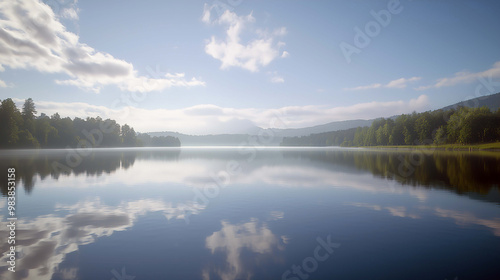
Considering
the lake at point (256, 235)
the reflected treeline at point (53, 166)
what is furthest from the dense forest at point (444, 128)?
the reflected treeline at point (53, 166)

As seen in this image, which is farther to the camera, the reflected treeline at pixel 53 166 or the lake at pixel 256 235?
the reflected treeline at pixel 53 166

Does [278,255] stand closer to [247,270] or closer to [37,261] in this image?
[247,270]

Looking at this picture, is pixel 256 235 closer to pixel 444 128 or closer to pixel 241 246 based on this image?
pixel 241 246

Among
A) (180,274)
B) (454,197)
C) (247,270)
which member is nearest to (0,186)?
(180,274)

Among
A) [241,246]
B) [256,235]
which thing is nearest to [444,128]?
[256,235]

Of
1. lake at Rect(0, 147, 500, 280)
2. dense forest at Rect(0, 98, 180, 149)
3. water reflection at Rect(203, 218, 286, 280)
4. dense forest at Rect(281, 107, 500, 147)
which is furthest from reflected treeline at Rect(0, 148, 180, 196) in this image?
dense forest at Rect(281, 107, 500, 147)

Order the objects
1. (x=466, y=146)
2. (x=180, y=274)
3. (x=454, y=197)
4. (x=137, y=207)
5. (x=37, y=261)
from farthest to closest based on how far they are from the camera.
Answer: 1. (x=466, y=146)
2. (x=454, y=197)
3. (x=137, y=207)
4. (x=37, y=261)
5. (x=180, y=274)

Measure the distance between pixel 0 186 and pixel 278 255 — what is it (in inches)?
1161

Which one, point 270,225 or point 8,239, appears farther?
point 270,225

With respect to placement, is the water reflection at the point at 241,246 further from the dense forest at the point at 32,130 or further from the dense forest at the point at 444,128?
the dense forest at the point at 444,128

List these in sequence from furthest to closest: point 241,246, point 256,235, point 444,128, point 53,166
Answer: point 444,128, point 53,166, point 256,235, point 241,246

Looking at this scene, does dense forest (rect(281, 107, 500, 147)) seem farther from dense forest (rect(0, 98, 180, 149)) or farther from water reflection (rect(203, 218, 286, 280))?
dense forest (rect(0, 98, 180, 149))

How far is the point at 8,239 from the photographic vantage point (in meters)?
11.6

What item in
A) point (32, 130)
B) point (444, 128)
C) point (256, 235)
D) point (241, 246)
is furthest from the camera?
point (444, 128)
